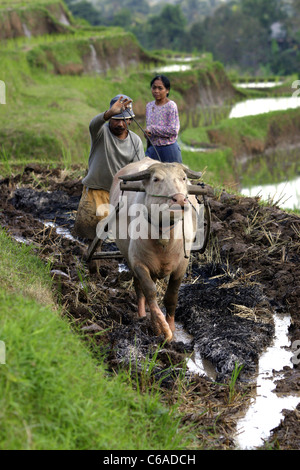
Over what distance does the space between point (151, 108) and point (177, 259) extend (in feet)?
6.59

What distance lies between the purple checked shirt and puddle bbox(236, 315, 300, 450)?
7.11ft

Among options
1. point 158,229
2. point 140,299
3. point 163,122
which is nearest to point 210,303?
point 140,299

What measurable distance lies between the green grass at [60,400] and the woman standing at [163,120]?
2.77 m

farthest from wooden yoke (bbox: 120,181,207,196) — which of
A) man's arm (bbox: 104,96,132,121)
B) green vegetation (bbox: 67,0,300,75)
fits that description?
green vegetation (bbox: 67,0,300,75)

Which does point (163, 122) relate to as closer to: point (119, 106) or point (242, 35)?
point (119, 106)

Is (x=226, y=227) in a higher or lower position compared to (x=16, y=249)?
lower

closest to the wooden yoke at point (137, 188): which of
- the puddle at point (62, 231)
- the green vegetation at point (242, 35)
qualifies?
the puddle at point (62, 231)

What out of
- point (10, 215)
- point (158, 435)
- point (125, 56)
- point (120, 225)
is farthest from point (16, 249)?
point (125, 56)

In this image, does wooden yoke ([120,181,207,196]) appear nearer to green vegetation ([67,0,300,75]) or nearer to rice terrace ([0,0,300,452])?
rice terrace ([0,0,300,452])

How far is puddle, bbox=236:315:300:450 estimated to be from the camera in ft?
12.1

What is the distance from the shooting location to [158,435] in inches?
134

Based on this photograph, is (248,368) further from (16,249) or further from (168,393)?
(16,249)

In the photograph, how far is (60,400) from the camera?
3.04 m

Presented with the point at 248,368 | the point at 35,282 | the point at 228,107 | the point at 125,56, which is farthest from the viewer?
the point at 125,56
